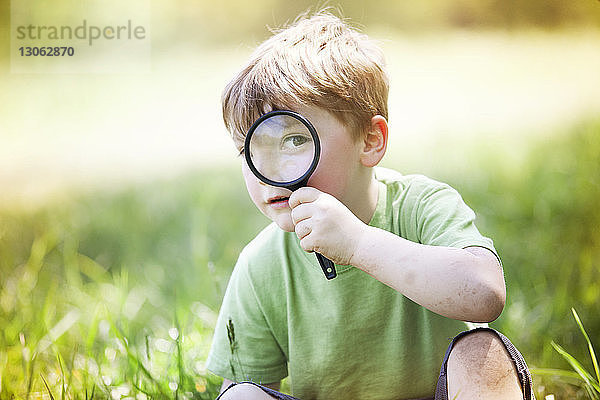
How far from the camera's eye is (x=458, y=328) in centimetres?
152

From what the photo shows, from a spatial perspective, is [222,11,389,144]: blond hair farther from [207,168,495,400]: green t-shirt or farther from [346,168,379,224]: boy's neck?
[207,168,495,400]: green t-shirt

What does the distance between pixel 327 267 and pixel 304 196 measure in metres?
0.14

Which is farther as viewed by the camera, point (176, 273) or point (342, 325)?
point (176, 273)

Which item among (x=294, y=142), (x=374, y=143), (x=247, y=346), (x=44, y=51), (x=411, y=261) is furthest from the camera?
(x=44, y=51)

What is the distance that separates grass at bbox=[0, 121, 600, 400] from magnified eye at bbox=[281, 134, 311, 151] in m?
0.58

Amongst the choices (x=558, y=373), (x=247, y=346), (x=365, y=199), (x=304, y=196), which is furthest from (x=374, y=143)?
(x=558, y=373)

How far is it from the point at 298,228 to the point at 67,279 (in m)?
0.95

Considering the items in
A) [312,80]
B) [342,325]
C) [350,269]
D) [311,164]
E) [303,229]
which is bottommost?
[342,325]

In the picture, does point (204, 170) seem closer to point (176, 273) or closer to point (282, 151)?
point (176, 273)

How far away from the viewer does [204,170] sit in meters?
2.12

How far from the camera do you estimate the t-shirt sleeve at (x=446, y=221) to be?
133 cm

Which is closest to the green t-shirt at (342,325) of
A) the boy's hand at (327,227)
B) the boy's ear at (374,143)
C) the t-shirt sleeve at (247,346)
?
the t-shirt sleeve at (247,346)

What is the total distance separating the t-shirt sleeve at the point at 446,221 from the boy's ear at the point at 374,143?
0.14 meters

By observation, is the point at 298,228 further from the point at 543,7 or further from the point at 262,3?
the point at 543,7
